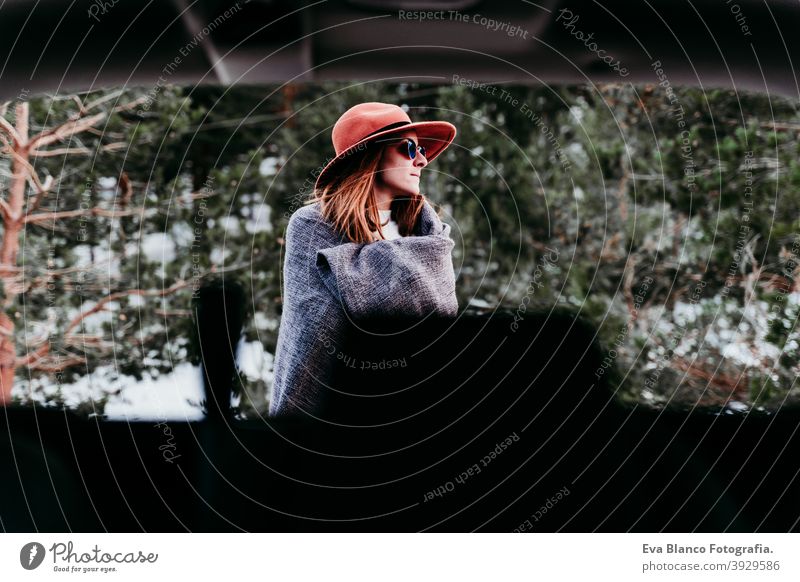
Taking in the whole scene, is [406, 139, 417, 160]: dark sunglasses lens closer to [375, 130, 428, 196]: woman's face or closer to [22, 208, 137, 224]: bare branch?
[375, 130, 428, 196]: woman's face

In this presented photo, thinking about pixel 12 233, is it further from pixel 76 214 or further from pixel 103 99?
pixel 103 99

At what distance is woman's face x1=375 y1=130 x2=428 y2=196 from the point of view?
1.64 meters

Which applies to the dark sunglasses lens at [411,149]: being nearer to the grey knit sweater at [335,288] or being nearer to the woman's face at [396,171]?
the woman's face at [396,171]

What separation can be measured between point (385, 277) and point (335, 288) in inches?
4.0

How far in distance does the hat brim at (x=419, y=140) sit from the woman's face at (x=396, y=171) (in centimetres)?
3

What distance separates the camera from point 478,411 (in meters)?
1.59

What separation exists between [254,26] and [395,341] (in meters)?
0.98

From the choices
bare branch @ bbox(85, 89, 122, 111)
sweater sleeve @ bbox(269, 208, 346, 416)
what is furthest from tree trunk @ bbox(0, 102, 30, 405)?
sweater sleeve @ bbox(269, 208, 346, 416)

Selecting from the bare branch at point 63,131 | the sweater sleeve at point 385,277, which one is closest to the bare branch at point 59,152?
the bare branch at point 63,131

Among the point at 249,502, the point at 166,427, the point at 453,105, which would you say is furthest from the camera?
the point at 453,105

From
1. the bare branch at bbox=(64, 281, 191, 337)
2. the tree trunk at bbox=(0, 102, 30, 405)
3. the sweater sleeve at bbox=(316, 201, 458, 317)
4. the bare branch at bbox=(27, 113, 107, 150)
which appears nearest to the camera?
the sweater sleeve at bbox=(316, 201, 458, 317)

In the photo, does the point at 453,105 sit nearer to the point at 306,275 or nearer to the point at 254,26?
the point at 254,26

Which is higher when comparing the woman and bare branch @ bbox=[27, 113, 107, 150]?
bare branch @ bbox=[27, 113, 107, 150]
